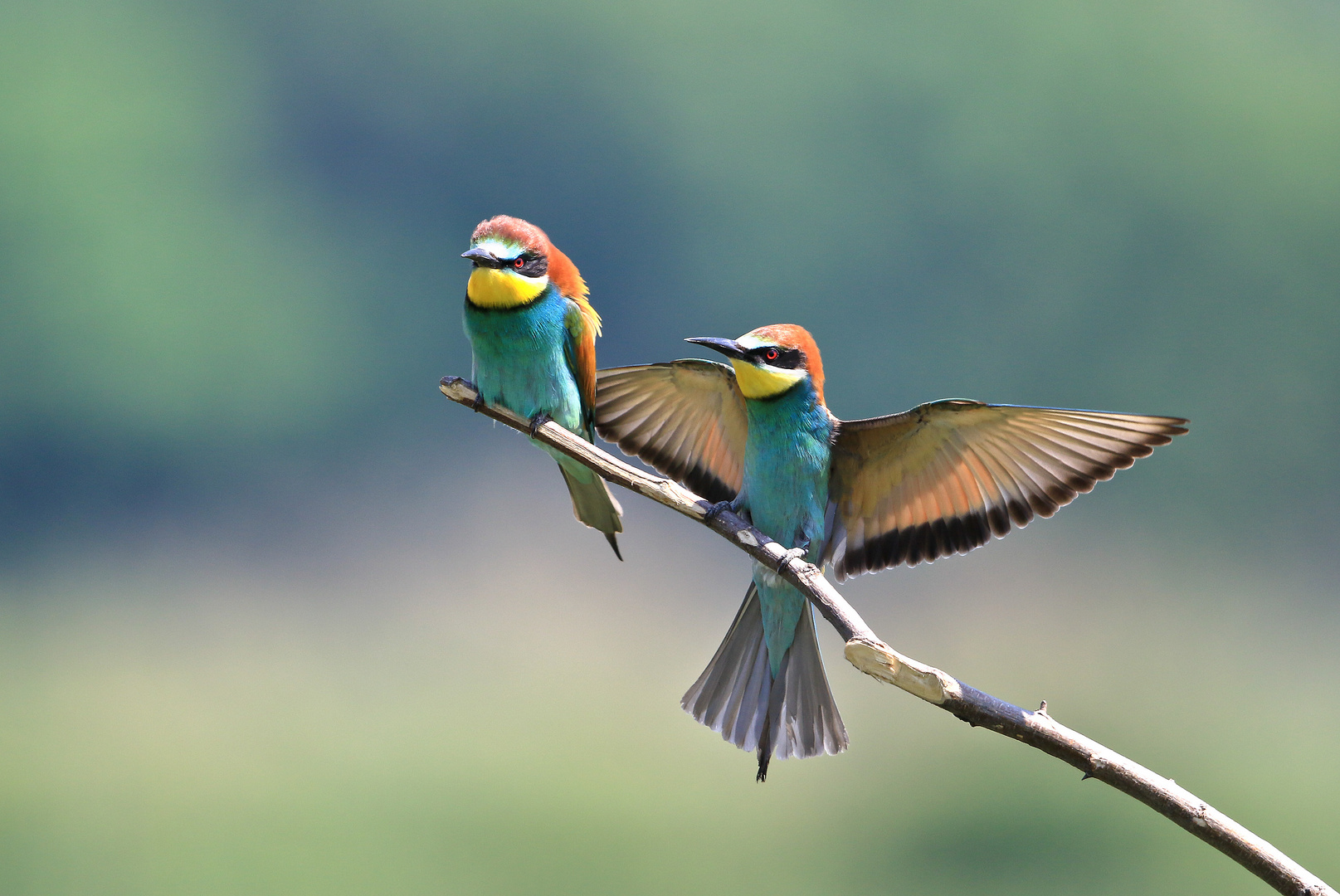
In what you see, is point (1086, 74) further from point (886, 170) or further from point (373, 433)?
point (373, 433)

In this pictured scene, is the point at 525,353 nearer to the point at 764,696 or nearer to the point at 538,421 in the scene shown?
the point at 538,421

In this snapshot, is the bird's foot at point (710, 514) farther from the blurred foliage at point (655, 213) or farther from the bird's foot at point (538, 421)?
the blurred foliage at point (655, 213)

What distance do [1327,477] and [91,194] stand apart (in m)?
14.0

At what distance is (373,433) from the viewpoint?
41.9ft

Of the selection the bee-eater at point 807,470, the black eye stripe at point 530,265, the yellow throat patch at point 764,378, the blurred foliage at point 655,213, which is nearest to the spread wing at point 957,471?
the bee-eater at point 807,470

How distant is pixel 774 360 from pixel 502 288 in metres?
0.38

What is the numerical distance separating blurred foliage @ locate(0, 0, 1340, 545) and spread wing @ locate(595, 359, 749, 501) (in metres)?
9.74

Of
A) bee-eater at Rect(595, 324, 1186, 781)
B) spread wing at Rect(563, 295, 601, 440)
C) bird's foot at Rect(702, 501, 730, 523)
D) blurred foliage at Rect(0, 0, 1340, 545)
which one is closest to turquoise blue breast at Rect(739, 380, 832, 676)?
bee-eater at Rect(595, 324, 1186, 781)

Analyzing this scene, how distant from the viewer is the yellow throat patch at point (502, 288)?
4.92 ft

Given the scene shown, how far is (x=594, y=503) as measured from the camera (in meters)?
1.61

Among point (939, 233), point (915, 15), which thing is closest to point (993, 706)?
point (939, 233)

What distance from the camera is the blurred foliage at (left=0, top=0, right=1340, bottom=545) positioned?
12.1 metres

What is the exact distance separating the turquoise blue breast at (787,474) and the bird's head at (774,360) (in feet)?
0.06

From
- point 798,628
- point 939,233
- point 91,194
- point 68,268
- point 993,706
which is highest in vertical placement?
point 939,233
